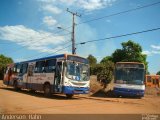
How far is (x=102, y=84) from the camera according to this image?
2766cm

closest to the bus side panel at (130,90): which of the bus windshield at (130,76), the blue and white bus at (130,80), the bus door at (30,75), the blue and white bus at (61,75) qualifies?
the blue and white bus at (130,80)

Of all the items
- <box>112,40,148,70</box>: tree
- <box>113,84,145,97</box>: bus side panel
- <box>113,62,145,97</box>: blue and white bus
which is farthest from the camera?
<box>112,40,148,70</box>: tree

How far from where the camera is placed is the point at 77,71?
18.5 metres

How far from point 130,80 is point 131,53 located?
165ft

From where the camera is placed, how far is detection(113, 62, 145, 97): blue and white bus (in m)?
21.2

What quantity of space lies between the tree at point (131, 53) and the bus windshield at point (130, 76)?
1897 inches

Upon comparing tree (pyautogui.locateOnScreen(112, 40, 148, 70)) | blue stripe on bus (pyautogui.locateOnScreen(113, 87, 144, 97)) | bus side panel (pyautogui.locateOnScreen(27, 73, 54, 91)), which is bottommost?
blue stripe on bus (pyautogui.locateOnScreen(113, 87, 144, 97))

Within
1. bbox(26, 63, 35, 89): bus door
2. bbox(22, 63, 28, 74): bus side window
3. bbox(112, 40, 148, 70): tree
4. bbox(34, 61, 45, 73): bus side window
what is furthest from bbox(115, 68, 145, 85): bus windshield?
bbox(112, 40, 148, 70): tree

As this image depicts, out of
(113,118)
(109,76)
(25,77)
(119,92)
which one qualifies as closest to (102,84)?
(109,76)

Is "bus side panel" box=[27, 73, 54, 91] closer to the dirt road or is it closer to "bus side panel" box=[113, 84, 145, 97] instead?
the dirt road

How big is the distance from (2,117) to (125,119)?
494 centimetres

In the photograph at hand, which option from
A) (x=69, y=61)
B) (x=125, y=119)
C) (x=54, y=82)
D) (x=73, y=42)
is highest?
(x=73, y=42)

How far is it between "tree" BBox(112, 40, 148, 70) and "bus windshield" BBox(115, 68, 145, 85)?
48.2 metres

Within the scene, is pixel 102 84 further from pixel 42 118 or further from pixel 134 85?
pixel 42 118
